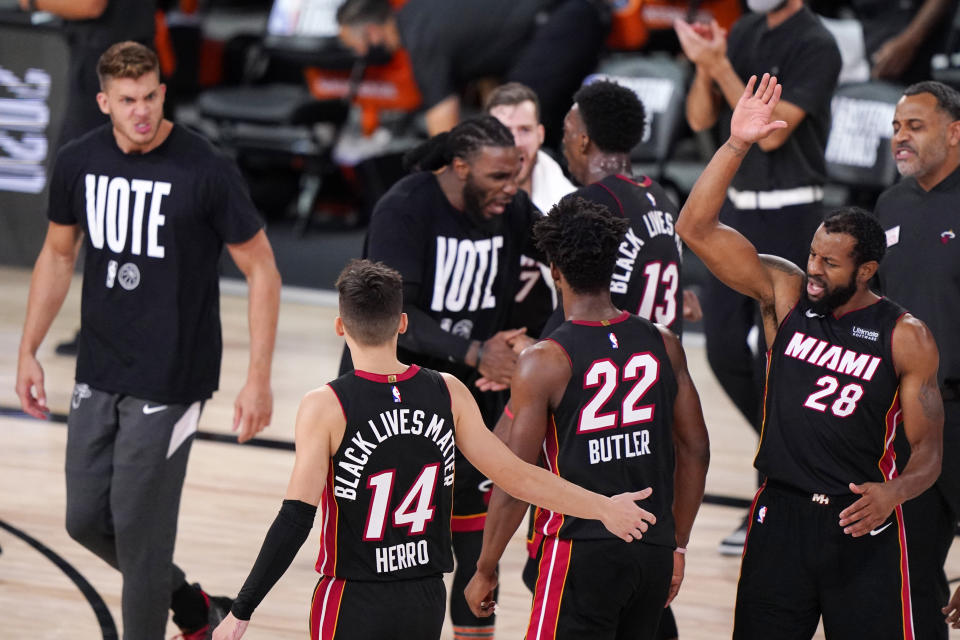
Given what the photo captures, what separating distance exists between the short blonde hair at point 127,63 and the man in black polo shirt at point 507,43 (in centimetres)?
A: 528

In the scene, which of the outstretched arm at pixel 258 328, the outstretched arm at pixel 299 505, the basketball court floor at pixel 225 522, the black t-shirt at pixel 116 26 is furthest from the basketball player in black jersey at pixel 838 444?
the black t-shirt at pixel 116 26

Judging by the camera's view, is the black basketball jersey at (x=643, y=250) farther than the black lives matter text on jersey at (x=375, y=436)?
Yes

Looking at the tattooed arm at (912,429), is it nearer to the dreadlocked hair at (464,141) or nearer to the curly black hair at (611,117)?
the curly black hair at (611,117)

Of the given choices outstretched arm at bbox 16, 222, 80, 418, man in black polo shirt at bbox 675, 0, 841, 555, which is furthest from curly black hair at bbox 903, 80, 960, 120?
outstretched arm at bbox 16, 222, 80, 418

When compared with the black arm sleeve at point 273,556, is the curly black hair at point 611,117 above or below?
above

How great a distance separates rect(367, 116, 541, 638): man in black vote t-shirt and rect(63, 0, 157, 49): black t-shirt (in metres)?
3.39

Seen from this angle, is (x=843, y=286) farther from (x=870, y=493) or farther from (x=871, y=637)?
(x=871, y=637)

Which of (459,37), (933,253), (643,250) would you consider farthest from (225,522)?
(459,37)

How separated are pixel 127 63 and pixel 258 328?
2.79 ft

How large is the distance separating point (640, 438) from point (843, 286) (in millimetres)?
660

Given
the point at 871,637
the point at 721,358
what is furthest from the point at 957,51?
the point at 871,637

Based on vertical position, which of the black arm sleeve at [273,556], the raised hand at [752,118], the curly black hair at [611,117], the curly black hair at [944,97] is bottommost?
the black arm sleeve at [273,556]

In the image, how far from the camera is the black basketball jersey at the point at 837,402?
3.66 metres

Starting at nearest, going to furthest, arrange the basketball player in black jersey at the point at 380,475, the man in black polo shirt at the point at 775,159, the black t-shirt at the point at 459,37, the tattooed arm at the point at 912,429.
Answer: the basketball player in black jersey at the point at 380,475
the tattooed arm at the point at 912,429
the man in black polo shirt at the point at 775,159
the black t-shirt at the point at 459,37
